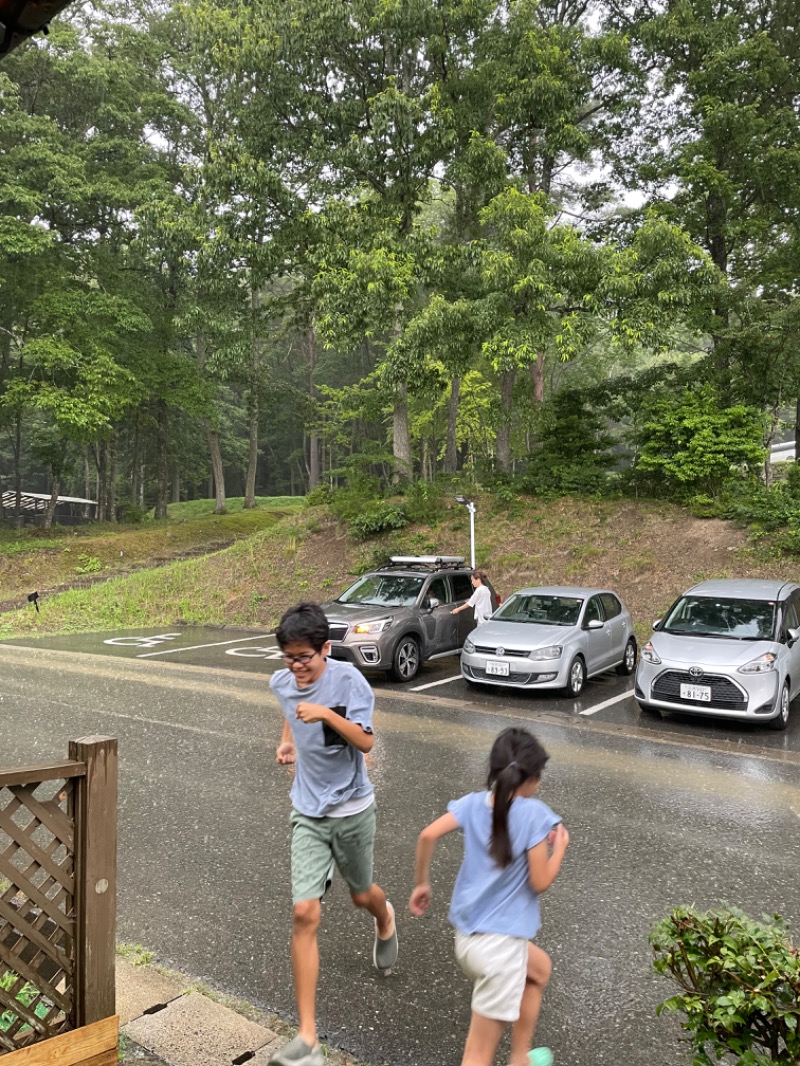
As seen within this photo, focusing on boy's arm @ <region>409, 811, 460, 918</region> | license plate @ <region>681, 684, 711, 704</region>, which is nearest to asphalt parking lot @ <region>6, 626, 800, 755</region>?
license plate @ <region>681, 684, 711, 704</region>

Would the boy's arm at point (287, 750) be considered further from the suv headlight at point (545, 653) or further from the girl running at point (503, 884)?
the suv headlight at point (545, 653)

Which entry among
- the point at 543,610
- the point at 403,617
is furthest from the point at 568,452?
the point at 403,617

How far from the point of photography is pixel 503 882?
237cm

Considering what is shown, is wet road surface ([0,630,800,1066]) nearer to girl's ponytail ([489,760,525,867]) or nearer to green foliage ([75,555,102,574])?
girl's ponytail ([489,760,525,867])

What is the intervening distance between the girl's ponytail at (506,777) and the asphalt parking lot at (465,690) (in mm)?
6345

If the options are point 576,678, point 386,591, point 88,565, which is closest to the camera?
point 576,678

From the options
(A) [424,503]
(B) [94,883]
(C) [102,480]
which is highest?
(C) [102,480]

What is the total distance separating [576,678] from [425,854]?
7.82m

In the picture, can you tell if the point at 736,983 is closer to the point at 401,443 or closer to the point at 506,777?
the point at 506,777

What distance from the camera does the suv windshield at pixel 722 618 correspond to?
348 inches

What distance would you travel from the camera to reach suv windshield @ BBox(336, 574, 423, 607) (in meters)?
11.7

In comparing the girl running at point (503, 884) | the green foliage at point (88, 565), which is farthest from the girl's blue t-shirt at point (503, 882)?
the green foliage at point (88, 565)

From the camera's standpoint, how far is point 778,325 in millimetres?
17172

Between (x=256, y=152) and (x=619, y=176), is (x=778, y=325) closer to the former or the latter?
(x=619, y=176)
